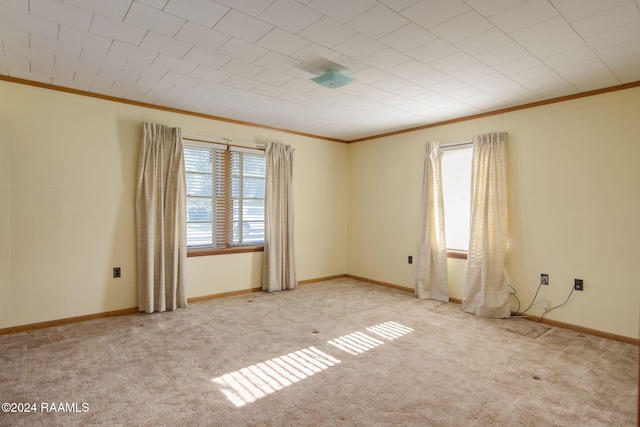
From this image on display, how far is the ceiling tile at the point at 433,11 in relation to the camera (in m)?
2.04

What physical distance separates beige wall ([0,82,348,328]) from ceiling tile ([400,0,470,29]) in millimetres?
3251

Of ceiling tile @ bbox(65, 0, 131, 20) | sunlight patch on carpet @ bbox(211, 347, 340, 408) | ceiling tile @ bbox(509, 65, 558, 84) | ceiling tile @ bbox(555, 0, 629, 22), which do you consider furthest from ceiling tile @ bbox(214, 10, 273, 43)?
sunlight patch on carpet @ bbox(211, 347, 340, 408)

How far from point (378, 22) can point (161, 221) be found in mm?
3247

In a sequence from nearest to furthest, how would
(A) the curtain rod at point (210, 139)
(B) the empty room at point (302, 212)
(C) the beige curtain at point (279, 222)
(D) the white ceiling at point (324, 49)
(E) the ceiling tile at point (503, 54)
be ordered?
(D) the white ceiling at point (324, 49) → (B) the empty room at point (302, 212) → (E) the ceiling tile at point (503, 54) → (A) the curtain rod at point (210, 139) → (C) the beige curtain at point (279, 222)

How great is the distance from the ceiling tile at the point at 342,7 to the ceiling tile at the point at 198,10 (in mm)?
581

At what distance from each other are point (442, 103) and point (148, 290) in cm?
407

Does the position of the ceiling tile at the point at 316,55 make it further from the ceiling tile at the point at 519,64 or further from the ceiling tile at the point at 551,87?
the ceiling tile at the point at 551,87

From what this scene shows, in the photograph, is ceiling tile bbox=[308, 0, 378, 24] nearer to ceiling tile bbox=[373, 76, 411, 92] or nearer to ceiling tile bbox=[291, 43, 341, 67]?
ceiling tile bbox=[291, 43, 341, 67]

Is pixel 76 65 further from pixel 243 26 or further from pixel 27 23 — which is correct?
pixel 243 26

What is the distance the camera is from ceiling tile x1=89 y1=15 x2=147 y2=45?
7.48ft

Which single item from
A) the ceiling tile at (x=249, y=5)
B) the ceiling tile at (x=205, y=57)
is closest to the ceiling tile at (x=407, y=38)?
the ceiling tile at (x=249, y=5)

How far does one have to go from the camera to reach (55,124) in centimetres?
357

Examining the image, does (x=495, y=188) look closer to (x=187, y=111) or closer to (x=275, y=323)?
(x=275, y=323)

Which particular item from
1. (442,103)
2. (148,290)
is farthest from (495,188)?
(148,290)
